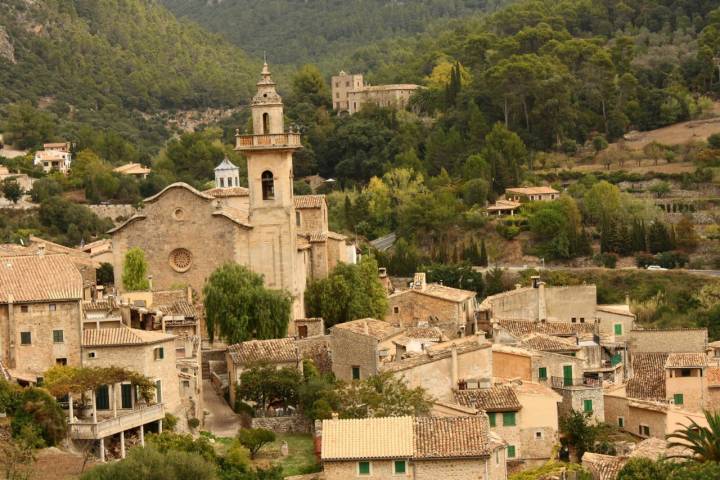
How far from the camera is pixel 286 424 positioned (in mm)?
39250

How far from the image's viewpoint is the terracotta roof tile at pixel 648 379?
44.2 metres

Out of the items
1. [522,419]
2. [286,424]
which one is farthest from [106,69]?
[522,419]

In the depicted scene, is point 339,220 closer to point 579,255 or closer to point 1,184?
point 579,255

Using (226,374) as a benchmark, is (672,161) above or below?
above

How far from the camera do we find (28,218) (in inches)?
3238

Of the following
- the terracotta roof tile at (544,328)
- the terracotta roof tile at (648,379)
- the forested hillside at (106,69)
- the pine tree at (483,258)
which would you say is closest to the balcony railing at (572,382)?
the terracotta roof tile at (648,379)

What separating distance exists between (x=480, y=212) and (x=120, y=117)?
190 ft

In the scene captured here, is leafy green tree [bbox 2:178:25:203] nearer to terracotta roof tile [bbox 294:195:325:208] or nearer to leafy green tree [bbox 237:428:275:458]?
terracotta roof tile [bbox 294:195:325:208]

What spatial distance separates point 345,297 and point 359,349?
8.42 meters

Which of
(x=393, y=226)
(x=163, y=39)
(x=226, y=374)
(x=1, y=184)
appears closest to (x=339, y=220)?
(x=393, y=226)

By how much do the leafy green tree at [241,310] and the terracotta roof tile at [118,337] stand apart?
8077 millimetres

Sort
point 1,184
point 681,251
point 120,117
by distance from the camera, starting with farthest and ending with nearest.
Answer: point 120,117 → point 1,184 → point 681,251

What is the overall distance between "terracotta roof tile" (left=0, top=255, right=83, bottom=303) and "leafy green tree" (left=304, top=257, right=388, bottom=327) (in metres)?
13.7

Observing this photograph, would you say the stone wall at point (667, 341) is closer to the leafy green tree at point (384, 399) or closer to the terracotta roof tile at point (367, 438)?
the leafy green tree at point (384, 399)
